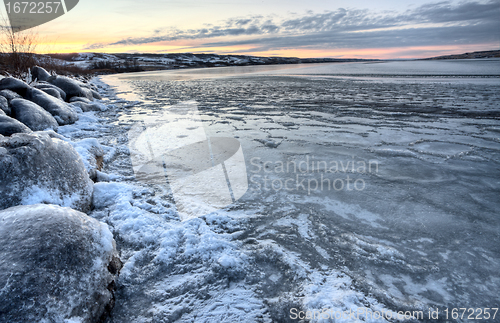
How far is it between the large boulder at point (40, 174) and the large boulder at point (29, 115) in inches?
115

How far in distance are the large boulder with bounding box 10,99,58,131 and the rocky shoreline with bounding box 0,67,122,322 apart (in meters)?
2.95

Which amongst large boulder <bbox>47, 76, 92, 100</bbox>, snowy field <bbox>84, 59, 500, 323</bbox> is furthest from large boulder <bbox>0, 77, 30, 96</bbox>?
large boulder <bbox>47, 76, 92, 100</bbox>

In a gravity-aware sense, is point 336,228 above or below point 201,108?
→ below

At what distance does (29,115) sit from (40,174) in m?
3.47

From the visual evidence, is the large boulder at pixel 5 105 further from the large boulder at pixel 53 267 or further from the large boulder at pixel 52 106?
the large boulder at pixel 53 267

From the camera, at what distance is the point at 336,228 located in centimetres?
220

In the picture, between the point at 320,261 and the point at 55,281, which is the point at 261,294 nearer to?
the point at 320,261

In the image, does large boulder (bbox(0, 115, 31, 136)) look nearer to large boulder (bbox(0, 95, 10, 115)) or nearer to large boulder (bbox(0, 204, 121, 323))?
large boulder (bbox(0, 95, 10, 115))

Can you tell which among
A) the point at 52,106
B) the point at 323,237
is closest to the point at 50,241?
the point at 323,237

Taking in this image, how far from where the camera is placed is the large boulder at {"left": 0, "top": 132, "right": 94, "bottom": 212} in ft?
6.34

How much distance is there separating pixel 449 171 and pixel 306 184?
6.30 ft

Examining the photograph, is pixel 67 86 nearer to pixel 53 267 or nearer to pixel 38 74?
pixel 38 74

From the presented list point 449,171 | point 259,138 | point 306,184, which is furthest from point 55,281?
point 449,171

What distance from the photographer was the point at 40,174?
210 cm
